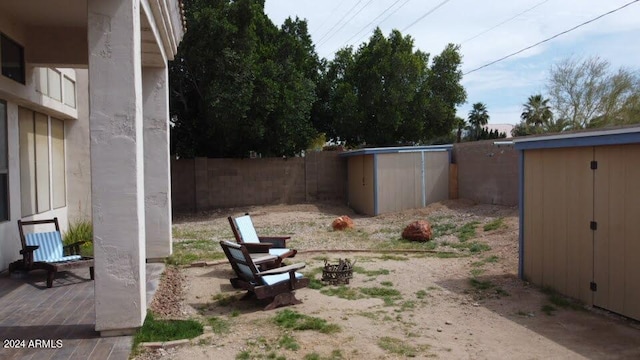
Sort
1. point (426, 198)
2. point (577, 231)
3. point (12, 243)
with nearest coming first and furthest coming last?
point (577, 231), point (12, 243), point (426, 198)

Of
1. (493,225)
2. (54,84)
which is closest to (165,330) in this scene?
(54,84)

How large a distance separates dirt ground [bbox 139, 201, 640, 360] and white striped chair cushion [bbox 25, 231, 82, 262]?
1862 millimetres

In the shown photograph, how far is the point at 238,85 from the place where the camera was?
56.3 ft

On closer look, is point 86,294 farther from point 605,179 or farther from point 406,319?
point 605,179

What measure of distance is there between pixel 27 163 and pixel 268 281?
537 centimetres

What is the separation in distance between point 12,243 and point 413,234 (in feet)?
27.4

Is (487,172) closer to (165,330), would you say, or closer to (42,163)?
(42,163)

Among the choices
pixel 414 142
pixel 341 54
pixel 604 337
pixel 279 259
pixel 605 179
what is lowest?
pixel 604 337

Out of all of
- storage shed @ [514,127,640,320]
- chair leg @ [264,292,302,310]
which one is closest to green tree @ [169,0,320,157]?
storage shed @ [514,127,640,320]

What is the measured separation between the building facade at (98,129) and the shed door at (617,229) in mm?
5597

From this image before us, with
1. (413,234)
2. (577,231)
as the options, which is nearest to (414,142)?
(413,234)

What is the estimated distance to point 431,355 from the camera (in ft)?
16.0

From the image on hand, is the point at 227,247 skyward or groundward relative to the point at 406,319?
skyward

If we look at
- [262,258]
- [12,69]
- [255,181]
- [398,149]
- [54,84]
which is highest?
[54,84]
